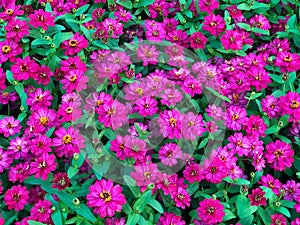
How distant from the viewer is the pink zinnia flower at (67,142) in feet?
5.79

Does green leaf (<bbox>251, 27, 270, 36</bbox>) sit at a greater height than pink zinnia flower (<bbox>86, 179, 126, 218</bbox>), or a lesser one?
greater

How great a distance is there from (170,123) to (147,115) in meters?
0.13

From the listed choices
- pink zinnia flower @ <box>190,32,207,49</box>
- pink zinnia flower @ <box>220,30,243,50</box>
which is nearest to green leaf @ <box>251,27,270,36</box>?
pink zinnia flower @ <box>220,30,243,50</box>

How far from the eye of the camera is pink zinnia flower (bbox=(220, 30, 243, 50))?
219 cm

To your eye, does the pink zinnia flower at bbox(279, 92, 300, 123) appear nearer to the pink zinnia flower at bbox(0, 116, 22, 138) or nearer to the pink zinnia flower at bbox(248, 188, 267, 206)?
the pink zinnia flower at bbox(248, 188, 267, 206)

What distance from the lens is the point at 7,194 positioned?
1.67 metres

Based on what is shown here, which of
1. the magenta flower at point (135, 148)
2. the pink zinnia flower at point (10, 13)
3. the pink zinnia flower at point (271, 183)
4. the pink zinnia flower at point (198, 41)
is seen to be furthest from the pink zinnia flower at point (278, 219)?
the pink zinnia flower at point (10, 13)

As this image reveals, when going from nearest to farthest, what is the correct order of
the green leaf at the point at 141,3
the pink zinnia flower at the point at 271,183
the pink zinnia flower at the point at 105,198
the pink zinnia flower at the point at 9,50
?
the pink zinnia flower at the point at 105,198, the pink zinnia flower at the point at 271,183, the pink zinnia flower at the point at 9,50, the green leaf at the point at 141,3

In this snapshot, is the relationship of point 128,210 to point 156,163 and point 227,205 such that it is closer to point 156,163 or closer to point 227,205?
point 156,163

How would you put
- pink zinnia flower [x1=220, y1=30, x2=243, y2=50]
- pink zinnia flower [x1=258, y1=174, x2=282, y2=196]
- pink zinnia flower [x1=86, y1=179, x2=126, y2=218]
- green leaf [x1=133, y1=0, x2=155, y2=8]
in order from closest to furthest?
pink zinnia flower [x1=86, y1=179, x2=126, y2=218] → pink zinnia flower [x1=258, y1=174, x2=282, y2=196] → pink zinnia flower [x1=220, y1=30, x2=243, y2=50] → green leaf [x1=133, y1=0, x2=155, y2=8]

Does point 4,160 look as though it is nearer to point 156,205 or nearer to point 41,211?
point 41,211

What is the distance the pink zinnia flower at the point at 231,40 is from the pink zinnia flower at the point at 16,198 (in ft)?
3.89

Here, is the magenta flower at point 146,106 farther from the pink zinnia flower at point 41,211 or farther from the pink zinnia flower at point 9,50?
the pink zinnia flower at point 9,50

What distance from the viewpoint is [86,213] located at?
166cm
